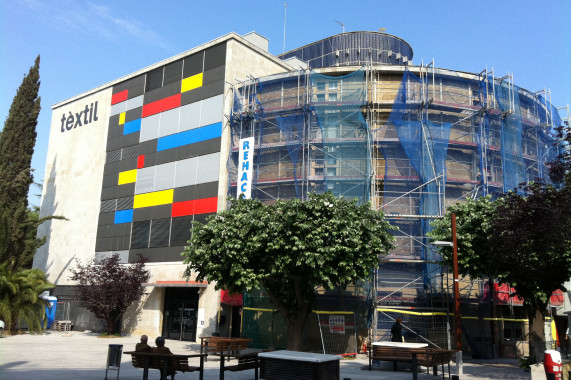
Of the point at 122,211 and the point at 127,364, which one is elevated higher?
the point at 122,211

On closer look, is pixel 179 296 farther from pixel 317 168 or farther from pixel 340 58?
pixel 340 58

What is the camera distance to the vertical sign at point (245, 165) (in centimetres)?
2791

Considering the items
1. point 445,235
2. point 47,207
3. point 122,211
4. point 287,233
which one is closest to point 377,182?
point 445,235

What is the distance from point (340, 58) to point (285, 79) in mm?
15776

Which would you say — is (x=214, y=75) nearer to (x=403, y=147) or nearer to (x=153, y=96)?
(x=153, y=96)

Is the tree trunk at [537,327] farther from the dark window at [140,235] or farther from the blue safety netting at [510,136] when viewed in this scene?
the dark window at [140,235]

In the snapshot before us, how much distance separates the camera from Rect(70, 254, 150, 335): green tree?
3012cm

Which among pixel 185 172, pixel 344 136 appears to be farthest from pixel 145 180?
pixel 344 136

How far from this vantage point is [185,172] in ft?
105

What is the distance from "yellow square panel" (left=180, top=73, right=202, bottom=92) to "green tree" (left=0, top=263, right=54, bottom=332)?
47.4 feet

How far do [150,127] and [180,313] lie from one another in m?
12.9

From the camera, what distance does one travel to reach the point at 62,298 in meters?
38.0

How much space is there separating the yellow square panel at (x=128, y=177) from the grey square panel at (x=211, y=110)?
22.4 feet

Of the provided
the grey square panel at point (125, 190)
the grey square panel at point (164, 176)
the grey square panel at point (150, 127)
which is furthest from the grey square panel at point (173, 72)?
the grey square panel at point (125, 190)
